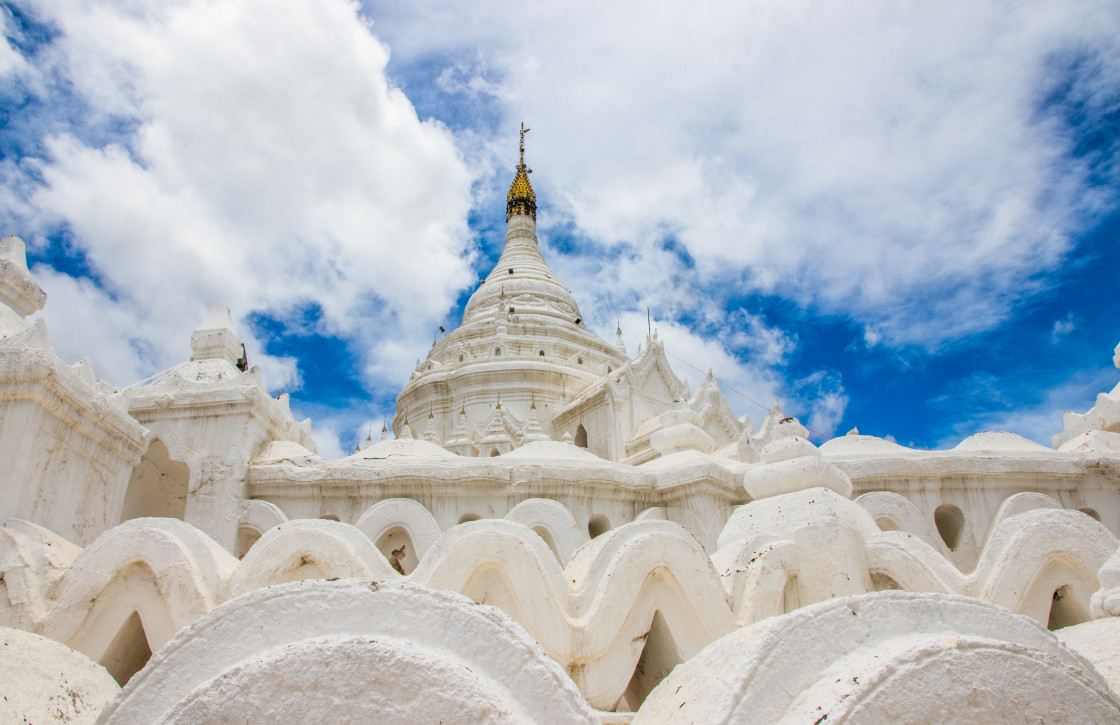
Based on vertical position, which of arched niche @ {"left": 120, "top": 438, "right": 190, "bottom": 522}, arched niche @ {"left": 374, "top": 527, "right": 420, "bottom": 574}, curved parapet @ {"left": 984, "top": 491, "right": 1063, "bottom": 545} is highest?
arched niche @ {"left": 120, "top": 438, "right": 190, "bottom": 522}

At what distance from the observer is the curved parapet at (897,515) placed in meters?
9.27

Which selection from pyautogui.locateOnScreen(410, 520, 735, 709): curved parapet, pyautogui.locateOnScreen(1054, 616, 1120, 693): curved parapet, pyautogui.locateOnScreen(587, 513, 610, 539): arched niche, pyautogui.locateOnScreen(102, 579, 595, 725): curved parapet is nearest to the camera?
pyautogui.locateOnScreen(102, 579, 595, 725): curved parapet

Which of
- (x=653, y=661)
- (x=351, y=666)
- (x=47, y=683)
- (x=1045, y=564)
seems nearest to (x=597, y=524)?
(x=653, y=661)

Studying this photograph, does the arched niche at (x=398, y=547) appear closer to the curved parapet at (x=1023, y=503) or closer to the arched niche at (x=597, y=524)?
the arched niche at (x=597, y=524)

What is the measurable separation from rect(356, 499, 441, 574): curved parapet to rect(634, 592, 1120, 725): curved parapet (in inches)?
286

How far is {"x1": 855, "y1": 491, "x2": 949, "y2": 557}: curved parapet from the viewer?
9.27 meters

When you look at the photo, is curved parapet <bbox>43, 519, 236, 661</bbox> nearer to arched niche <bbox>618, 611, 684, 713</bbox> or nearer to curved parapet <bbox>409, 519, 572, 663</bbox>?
curved parapet <bbox>409, 519, 572, 663</bbox>

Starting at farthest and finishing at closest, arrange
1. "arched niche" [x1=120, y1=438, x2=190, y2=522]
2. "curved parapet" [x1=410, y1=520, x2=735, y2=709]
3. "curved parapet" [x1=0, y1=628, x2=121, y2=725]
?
"arched niche" [x1=120, y1=438, x2=190, y2=522], "curved parapet" [x1=410, y1=520, x2=735, y2=709], "curved parapet" [x1=0, y1=628, x2=121, y2=725]

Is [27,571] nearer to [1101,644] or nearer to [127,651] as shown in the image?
[127,651]

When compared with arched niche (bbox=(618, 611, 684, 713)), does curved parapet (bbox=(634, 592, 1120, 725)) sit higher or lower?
lower

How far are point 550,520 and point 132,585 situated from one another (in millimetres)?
6045

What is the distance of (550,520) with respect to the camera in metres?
9.87

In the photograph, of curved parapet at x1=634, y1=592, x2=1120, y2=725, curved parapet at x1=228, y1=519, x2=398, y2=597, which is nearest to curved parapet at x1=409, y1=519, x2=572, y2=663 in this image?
curved parapet at x1=228, y1=519, x2=398, y2=597

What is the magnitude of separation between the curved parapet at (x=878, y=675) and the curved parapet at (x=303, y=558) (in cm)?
235
